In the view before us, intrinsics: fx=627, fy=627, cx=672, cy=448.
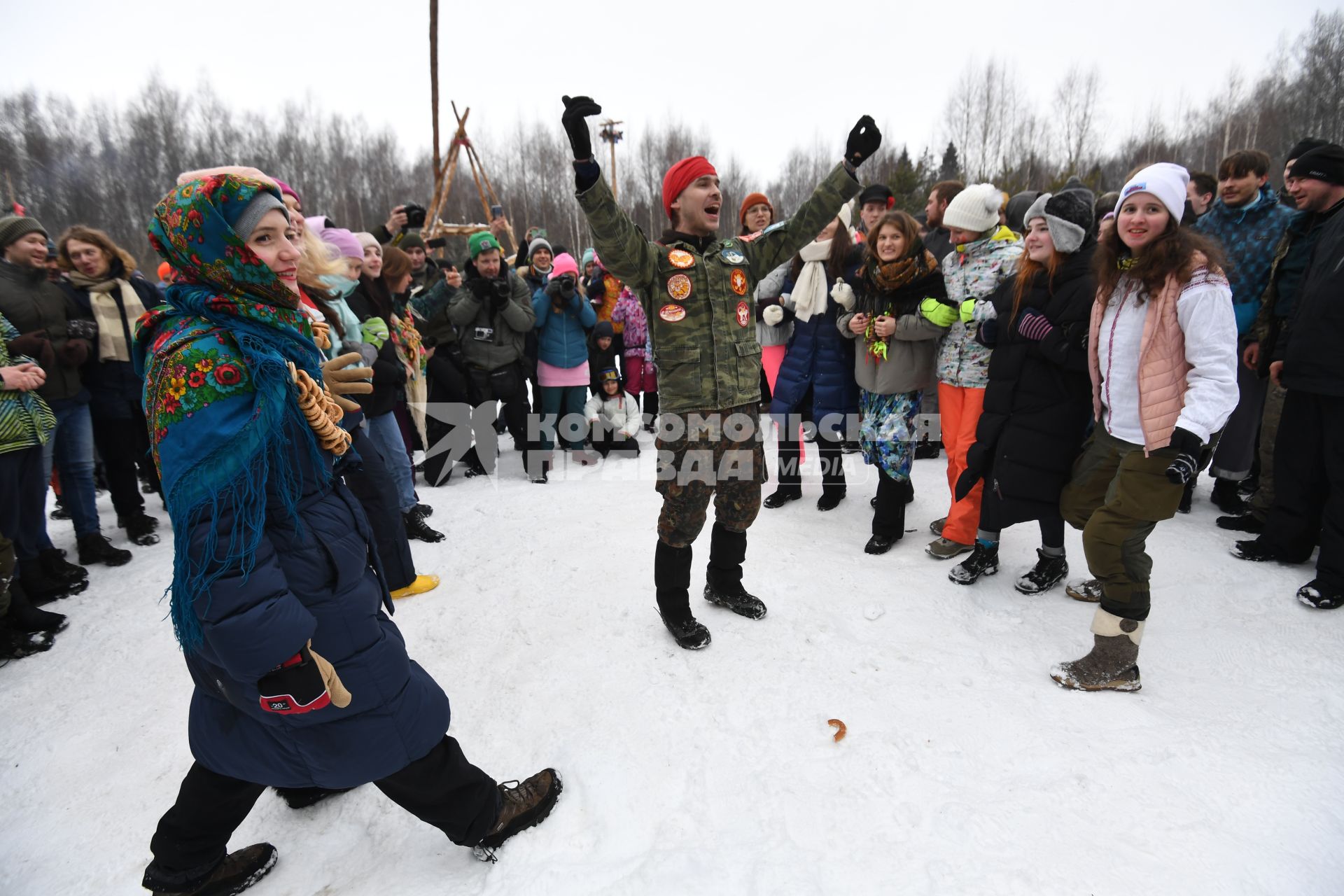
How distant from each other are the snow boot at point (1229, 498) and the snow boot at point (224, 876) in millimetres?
5868

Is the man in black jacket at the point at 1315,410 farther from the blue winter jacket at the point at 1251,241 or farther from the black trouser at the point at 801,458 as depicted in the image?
the black trouser at the point at 801,458

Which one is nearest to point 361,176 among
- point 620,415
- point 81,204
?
point 81,204

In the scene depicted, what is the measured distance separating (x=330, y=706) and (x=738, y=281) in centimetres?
232

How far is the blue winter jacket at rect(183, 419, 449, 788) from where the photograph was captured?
5.26 feet

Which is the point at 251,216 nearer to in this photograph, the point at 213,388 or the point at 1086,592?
the point at 213,388

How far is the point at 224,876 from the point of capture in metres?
1.89

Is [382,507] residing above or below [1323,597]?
above

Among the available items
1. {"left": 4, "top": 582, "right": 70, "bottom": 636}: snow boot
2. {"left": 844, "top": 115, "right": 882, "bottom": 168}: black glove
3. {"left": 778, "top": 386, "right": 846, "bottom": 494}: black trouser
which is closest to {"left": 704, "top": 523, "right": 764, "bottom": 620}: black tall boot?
{"left": 778, "top": 386, "right": 846, "bottom": 494}: black trouser

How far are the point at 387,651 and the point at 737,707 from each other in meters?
1.48

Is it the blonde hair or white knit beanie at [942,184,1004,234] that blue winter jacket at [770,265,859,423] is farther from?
the blonde hair

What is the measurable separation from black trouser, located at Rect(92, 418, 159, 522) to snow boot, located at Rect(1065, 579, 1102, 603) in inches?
249

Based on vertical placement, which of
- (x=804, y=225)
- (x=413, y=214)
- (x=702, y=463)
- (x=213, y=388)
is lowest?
(x=702, y=463)

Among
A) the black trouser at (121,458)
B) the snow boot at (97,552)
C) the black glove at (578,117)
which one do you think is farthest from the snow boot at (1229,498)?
the black trouser at (121,458)

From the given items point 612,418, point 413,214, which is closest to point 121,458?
point 413,214
